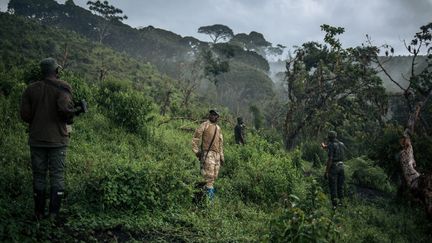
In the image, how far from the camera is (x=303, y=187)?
1062 cm

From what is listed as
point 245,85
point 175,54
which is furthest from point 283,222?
point 175,54

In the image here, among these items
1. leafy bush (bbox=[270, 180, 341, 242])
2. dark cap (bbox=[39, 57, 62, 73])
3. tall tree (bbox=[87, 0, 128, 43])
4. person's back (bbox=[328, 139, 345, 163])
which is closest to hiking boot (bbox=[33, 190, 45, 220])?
dark cap (bbox=[39, 57, 62, 73])

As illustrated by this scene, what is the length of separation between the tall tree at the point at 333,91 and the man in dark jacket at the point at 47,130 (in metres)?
17.3

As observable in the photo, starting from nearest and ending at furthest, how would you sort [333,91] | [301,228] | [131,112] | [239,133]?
[301,228]
[131,112]
[239,133]
[333,91]

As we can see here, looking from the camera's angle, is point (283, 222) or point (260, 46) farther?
point (260, 46)

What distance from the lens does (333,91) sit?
22984mm

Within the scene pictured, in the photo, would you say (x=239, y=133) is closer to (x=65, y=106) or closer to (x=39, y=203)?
(x=65, y=106)

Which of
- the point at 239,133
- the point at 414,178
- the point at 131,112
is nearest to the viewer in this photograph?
the point at 414,178

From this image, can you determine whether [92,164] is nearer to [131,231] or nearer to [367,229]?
[131,231]

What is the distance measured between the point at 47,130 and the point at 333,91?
2009cm

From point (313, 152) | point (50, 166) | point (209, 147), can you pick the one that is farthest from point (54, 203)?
point (313, 152)

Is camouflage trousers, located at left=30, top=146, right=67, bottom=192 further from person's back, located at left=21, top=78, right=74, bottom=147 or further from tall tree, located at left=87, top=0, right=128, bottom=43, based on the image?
tall tree, located at left=87, top=0, right=128, bottom=43

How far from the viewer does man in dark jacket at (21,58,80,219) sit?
504 centimetres

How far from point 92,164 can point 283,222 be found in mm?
4947
